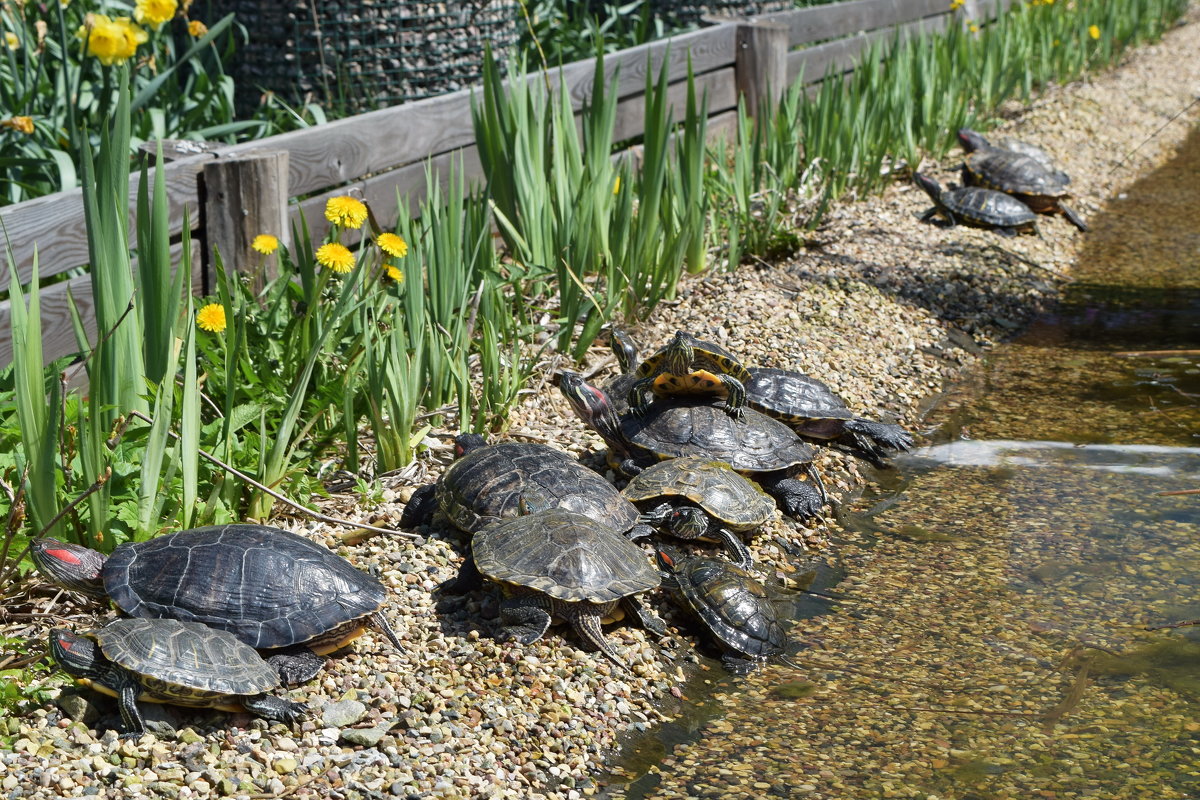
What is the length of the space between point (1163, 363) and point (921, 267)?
1.40m

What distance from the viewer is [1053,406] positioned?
4.64m

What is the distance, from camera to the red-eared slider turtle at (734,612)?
293cm

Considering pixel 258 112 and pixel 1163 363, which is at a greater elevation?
pixel 258 112

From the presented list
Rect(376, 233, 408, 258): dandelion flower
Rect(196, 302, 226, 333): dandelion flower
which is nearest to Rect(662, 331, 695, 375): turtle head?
Rect(376, 233, 408, 258): dandelion flower

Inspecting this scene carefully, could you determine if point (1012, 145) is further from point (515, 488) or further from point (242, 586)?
point (242, 586)

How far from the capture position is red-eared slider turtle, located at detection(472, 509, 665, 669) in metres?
2.80

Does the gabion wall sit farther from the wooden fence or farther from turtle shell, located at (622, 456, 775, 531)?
turtle shell, located at (622, 456, 775, 531)

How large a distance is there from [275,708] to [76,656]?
1.36 ft

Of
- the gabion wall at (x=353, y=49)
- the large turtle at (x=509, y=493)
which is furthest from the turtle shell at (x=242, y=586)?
the gabion wall at (x=353, y=49)

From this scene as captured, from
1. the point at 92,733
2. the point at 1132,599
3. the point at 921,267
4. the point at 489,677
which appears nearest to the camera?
the point at 92,733

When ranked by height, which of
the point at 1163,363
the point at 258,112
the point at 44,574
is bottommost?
the point at 1163,363

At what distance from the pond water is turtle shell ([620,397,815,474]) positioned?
339 millimetres

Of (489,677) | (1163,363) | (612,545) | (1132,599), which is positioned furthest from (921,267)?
(489,677)

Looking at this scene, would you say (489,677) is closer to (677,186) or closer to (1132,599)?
(1132,599)
